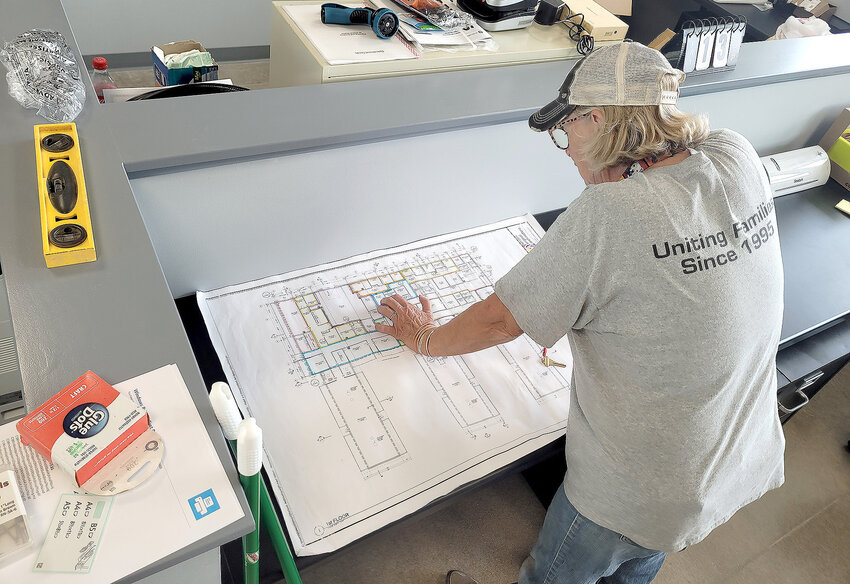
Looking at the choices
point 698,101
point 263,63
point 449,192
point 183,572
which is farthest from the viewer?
point 263,63

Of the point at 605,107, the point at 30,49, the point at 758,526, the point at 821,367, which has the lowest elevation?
the point at 758,526

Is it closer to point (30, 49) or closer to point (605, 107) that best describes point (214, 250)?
point (30, 49)

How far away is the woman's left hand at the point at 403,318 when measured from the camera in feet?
3.98

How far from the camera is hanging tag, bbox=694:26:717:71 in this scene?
151cm

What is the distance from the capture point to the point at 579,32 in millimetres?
1568

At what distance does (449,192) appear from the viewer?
1.43m

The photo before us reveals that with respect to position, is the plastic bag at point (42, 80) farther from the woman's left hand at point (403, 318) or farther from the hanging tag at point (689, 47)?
the hanging tag at point (689, 47)

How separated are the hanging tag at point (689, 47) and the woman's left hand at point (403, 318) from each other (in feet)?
3.02

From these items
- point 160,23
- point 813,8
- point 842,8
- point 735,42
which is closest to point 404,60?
point 735,42

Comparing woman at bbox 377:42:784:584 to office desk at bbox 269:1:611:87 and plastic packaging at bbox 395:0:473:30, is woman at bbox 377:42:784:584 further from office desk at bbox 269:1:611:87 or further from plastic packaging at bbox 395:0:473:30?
plastic packaging at bbox 395:0:473:30

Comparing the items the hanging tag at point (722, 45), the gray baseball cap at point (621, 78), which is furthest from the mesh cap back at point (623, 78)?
the hanging tag at point (722, 45)

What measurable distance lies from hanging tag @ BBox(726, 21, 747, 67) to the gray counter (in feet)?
0.15

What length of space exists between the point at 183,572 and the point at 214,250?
0.66 metres

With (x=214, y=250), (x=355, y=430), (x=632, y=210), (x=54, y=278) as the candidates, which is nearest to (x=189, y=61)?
(x=214, y=250)
